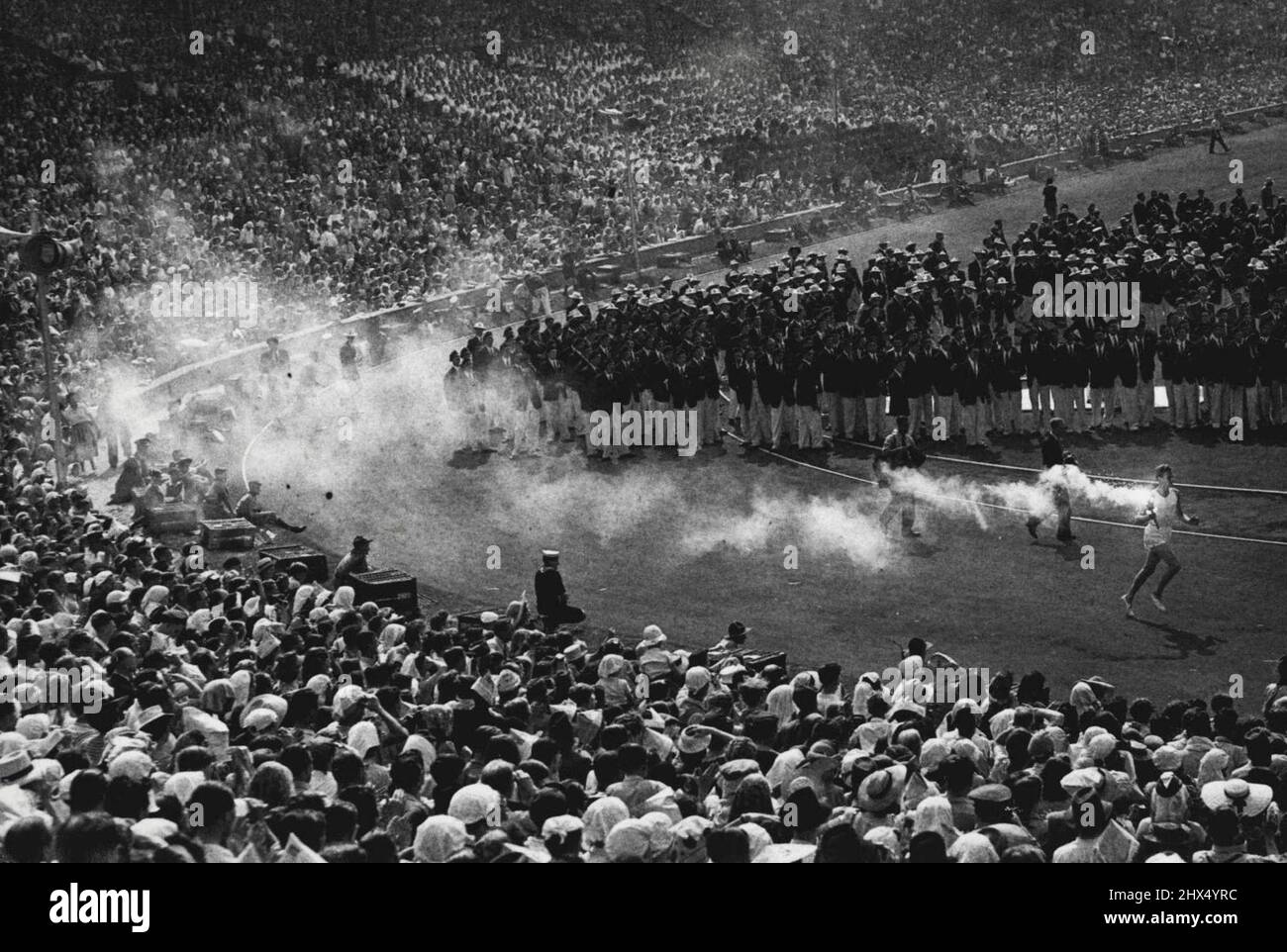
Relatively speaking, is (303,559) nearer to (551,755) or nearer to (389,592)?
(389,592)

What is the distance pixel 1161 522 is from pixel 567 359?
45.8ft

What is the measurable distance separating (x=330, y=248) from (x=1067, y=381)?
72.0 ft

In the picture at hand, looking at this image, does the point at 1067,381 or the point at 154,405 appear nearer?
the point at 1067,381

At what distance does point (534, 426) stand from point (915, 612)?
1149cm

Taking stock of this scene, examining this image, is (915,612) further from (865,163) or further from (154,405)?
(865,163)

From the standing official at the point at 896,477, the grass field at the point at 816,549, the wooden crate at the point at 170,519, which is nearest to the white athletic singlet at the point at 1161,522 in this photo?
the grass field at the point at 816,549

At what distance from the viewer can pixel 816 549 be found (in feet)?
91.8

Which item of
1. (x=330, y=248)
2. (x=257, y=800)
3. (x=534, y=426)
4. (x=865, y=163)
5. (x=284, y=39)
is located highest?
(x=284, y=39)

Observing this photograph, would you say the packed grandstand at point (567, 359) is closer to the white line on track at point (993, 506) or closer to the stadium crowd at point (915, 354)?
the stadium crowd at point (915, 354)

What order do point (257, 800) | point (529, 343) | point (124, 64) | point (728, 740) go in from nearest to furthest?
1. point (257, 800)
2. point (728, 740)
3. point (529, 343)
4. point (124, 64)

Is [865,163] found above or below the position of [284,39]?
below

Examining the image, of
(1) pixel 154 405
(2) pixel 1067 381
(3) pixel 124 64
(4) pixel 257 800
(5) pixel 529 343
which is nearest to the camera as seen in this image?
(4) pixel 257 800

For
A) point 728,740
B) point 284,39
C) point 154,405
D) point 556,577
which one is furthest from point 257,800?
point 284,39

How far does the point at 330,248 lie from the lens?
154 feet
